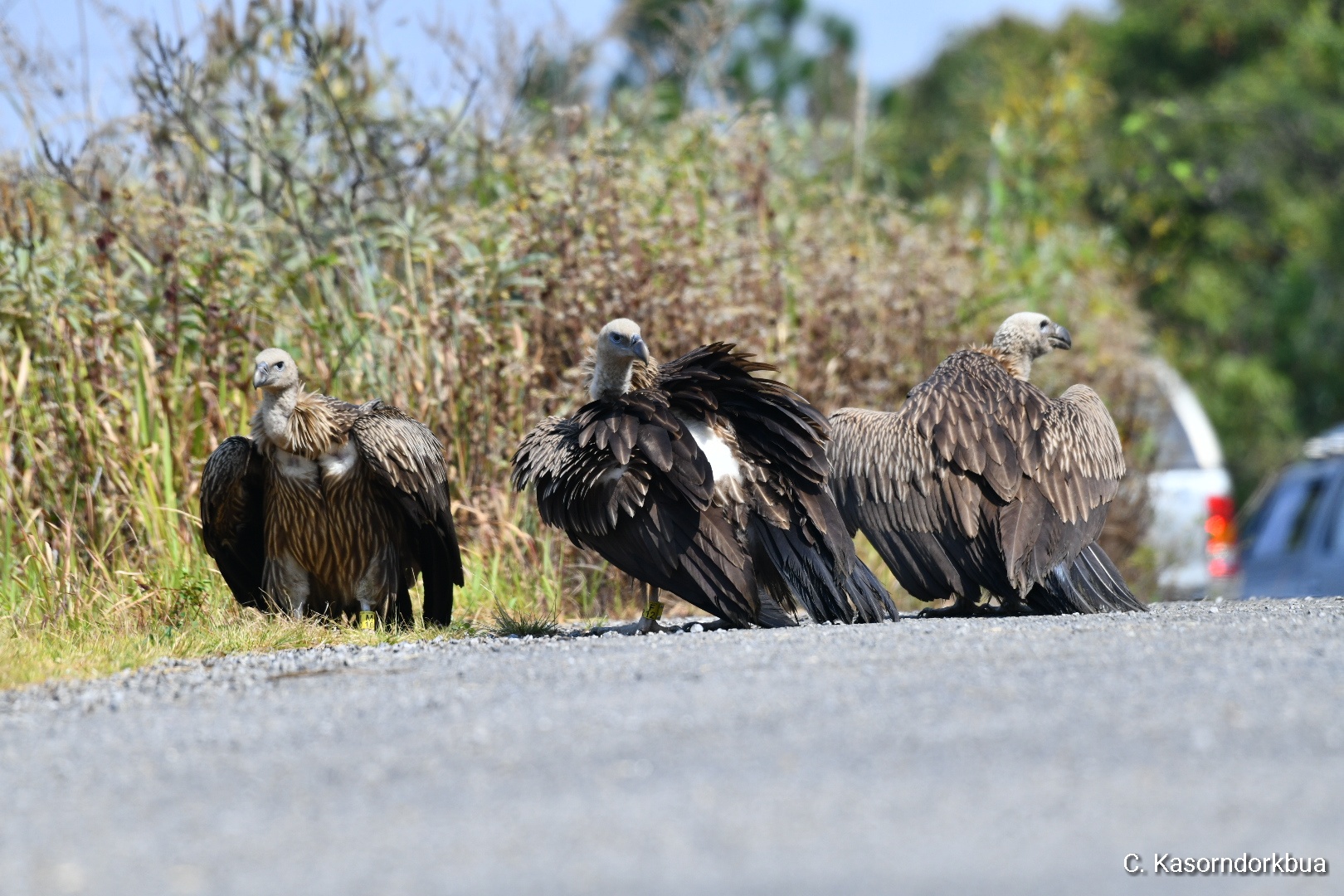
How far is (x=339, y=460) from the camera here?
6906 mm

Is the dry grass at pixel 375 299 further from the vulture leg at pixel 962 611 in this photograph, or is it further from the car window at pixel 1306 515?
the car window at pixel 1306 515

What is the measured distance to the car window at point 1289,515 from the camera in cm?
1129

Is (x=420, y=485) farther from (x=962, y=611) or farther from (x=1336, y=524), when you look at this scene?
(x=1336, y=524)

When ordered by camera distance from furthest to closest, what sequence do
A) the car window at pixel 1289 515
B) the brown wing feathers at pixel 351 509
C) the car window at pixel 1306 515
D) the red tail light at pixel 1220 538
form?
the red tail light at pixel 1220 538 → the car window at pixel 1289 515 → the car window at pixel 1306 515 → the brown wing feathers at pixel 351 509

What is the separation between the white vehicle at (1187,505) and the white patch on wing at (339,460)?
6.08 meters

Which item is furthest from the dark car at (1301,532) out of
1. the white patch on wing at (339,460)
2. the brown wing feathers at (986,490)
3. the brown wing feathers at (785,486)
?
the white patch on wing at (339,460)

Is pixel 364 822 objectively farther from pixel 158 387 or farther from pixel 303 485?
pixel 158 387

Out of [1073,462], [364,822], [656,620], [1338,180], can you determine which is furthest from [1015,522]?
[1338,180]

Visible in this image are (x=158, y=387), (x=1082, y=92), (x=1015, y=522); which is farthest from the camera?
(x=1082, y=92)

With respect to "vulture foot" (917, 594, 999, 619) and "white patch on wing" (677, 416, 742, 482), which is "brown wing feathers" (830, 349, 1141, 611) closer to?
"vulture foot" (917, 594, 999, 619)

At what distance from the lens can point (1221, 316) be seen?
24797mm

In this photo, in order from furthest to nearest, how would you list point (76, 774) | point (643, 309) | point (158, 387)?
point (643, 309), point (158, 387), point (76, 774)

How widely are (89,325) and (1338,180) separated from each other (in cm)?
2194

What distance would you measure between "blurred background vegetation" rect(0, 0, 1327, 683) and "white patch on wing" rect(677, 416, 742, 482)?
1.52 metres
